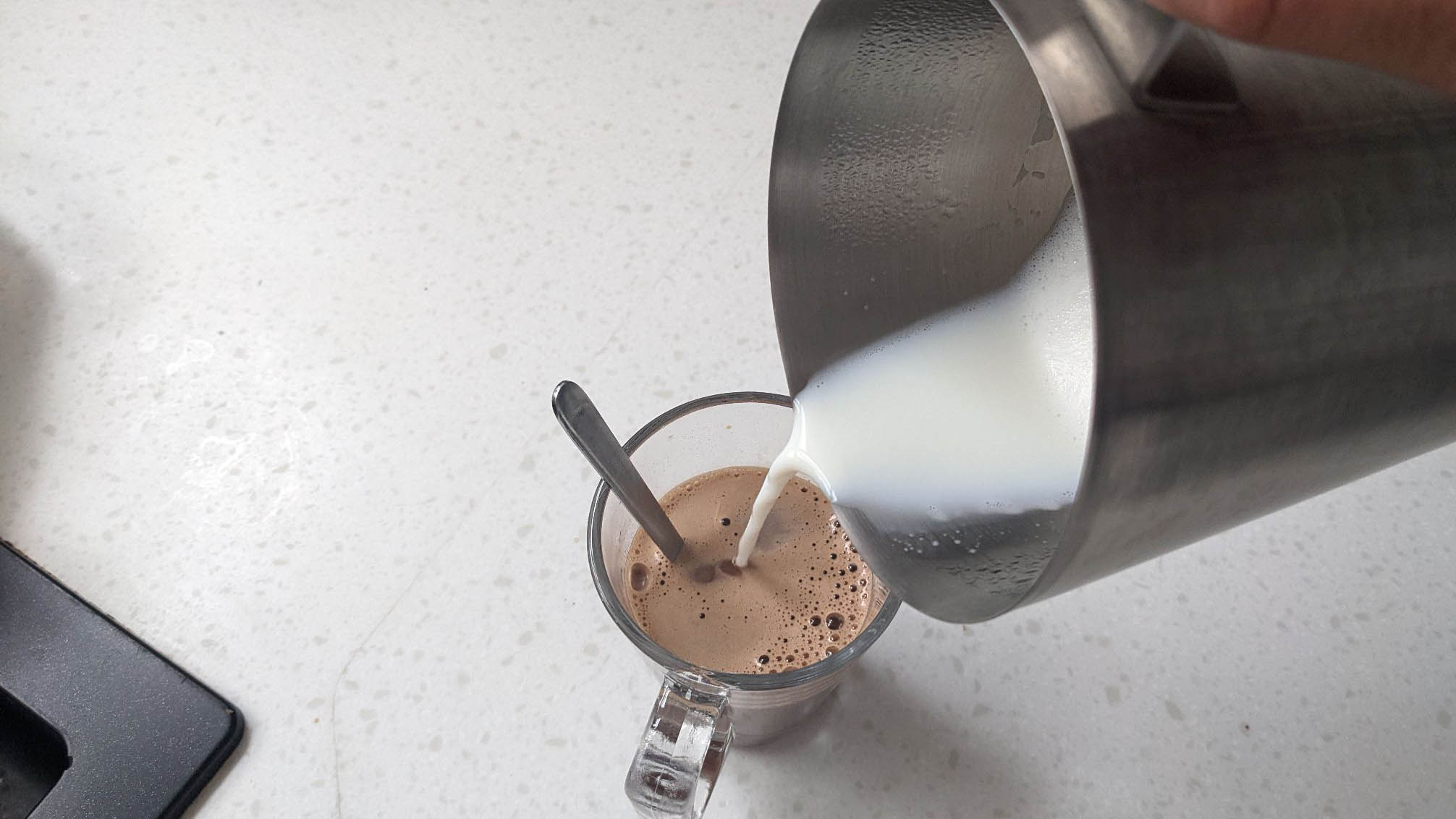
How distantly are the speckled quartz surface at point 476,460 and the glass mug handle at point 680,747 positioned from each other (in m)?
0.12

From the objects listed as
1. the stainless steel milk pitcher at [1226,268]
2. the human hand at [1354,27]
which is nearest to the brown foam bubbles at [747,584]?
the stainless steel milk pitcher at [1226,268]

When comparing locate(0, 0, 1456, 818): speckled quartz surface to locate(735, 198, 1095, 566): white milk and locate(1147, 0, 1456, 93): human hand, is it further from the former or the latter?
locate(1147, 0, 1456, 93): human hand

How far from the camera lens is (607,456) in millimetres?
593

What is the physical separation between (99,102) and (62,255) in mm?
242

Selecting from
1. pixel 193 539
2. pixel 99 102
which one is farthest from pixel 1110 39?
pixel 99 102

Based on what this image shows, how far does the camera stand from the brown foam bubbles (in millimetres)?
675

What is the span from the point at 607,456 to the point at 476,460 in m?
0.27

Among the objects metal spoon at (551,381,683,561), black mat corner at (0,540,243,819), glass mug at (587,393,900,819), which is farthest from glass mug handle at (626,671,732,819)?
black mat corner at (0,540,243,819)

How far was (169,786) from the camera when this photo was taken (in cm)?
66

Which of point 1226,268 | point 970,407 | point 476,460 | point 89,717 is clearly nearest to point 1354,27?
point 1226,268

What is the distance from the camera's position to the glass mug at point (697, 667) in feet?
1.81

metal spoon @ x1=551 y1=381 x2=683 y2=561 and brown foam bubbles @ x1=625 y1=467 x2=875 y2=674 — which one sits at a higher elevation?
metal spoon @ x1=551 y1=381 x2=683 y2=561

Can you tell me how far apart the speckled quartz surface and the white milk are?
0.19m

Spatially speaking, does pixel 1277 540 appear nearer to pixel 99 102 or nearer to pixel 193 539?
pixel 193 539
